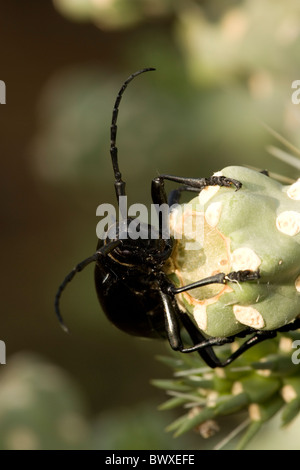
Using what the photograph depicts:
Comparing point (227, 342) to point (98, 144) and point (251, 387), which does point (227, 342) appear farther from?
point (98, 144)

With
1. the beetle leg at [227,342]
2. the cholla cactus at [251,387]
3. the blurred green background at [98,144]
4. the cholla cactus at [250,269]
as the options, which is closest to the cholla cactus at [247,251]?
the cholla cactus at [250,269]

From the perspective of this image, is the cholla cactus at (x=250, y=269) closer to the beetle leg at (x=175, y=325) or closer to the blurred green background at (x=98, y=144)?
the beetle leg at (x=175, y=325)

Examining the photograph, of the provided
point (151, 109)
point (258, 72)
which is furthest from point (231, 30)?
point (151, 109)

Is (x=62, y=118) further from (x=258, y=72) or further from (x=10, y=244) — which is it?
(x=10, y=244)

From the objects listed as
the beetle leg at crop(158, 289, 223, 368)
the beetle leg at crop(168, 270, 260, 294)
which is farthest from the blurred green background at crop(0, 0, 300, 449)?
the beetle leg at crop(168, 270, 260, 294)

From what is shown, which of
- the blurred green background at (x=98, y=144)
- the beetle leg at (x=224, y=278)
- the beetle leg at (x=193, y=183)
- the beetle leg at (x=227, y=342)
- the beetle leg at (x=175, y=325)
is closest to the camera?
the beetle leg at (x=224, y=278)

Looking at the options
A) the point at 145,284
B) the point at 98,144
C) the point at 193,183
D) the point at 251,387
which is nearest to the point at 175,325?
the point at 145,284
